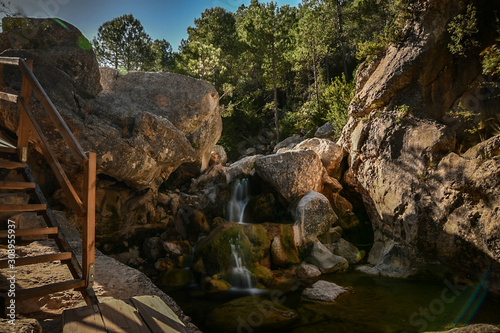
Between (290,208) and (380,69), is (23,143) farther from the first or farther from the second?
(380,69)

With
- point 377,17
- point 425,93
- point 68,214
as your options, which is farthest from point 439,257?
point 377,17

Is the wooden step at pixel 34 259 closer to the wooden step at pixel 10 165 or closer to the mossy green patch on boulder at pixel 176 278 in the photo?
the wooden step at pixel 10 165

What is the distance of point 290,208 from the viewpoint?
12984mm

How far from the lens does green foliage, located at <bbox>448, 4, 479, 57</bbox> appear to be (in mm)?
9109

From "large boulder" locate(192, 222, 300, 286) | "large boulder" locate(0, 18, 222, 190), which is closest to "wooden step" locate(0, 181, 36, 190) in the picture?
"large boulder" locate(0, 18, 222, 190)

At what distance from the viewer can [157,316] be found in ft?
8.32

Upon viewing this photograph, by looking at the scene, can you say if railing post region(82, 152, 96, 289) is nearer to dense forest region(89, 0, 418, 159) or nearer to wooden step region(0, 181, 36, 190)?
wooden step region(0, 181, 36, 190)

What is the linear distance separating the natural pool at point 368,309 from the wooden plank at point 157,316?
4583mm

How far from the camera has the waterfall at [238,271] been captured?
962cm

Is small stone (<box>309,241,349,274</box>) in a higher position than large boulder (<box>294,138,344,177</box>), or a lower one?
lower

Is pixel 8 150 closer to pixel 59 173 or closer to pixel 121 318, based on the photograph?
pixel 59 173

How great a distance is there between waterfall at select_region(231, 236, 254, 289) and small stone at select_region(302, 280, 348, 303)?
2007mm

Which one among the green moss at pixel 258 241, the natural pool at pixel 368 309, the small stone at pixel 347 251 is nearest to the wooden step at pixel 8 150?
the natural pool at pixel 368 309

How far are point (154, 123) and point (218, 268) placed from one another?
5.46m
